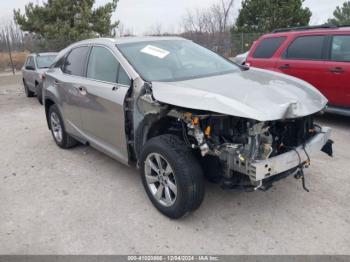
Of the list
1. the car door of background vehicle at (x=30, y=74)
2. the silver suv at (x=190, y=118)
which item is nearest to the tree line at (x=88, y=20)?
the car door of background vehicle at (x=30, y=74)

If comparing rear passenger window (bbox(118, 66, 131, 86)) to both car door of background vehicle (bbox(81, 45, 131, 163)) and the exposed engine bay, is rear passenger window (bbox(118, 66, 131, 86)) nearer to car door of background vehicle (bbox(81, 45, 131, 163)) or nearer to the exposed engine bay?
car door of background vehicle (bbox(81, 45, 131, 163))

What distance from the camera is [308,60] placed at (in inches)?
255

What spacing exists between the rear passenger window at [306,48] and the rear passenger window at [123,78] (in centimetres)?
416

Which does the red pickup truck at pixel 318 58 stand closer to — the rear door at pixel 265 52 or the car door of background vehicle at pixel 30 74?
the rear door at pixel 265 52

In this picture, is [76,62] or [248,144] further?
[76,62]

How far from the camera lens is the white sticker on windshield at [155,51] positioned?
4.08 meters

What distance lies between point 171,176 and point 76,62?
2.57 meters

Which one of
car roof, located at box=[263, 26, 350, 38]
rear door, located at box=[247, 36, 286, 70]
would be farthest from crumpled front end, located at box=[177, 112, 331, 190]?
rear door, located at box=[247, 36, 286, 70]

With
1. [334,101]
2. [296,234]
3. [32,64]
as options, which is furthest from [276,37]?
[32,64]

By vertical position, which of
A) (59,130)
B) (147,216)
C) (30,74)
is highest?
(30,74)

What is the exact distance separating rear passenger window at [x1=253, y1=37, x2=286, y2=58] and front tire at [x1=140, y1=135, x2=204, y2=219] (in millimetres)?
4667

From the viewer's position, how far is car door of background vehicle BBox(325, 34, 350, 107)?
5.84m

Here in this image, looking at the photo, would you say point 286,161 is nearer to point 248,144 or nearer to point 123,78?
point 248,144

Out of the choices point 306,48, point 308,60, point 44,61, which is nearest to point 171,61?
point 308,60
